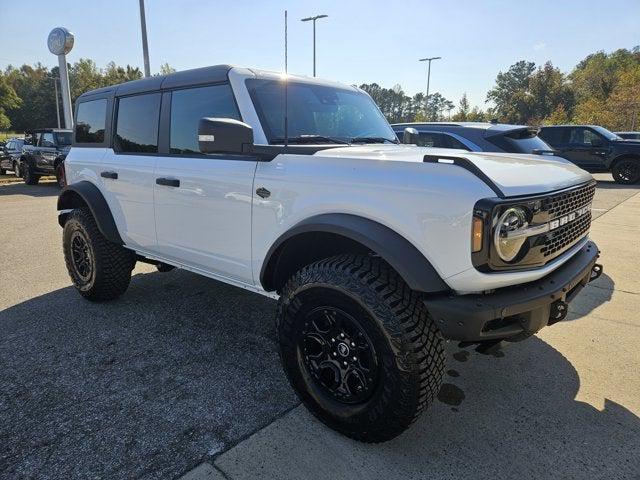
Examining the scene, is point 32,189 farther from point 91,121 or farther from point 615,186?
point 615,186

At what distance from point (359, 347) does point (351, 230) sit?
0.57 m

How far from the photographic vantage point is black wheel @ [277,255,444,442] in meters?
1.99

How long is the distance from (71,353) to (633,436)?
346 cm

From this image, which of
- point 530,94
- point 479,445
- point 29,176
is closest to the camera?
point 479,445

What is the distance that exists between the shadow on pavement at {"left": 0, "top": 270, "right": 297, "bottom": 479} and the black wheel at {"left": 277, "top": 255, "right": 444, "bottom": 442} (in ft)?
1.25

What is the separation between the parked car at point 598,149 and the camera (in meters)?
13.6

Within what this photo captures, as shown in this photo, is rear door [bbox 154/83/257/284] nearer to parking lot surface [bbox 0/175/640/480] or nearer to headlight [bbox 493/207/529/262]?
parking lot surface [bbox 0/175/640/480]

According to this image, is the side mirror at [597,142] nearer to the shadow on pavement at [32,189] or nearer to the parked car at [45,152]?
the shadow on pavement at [32,189]

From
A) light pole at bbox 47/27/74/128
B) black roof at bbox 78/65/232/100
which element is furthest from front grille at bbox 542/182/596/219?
light pole at bbox 47/27/74/128

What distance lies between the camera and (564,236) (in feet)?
7.64

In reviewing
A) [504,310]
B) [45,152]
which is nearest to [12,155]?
[45,152]

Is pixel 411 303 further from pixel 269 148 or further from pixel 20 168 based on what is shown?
pixel 20 168

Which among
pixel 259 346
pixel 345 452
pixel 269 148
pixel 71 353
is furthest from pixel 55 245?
pixel 345 452

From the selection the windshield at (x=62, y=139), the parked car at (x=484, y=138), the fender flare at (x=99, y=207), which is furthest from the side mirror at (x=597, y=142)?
the windshield at (x=62, y=139)
